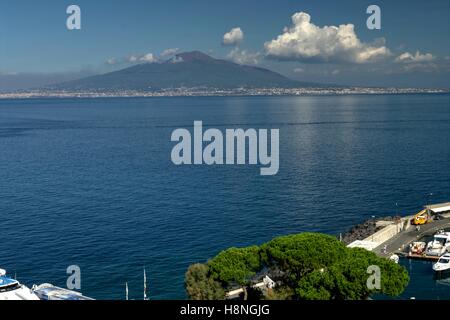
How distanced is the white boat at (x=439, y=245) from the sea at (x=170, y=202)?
50.5 inches

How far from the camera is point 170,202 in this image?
5497cm

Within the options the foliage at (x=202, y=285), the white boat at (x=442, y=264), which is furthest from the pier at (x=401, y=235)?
the foliage at (x=202, y=285)

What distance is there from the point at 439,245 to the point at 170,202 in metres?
28.1

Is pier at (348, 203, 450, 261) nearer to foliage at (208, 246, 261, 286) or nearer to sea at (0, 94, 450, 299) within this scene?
sea at (0, 94, 450, 299)

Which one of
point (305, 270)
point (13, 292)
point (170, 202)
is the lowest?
point (170, 202)

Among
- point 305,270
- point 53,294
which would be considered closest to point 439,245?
point 305,270

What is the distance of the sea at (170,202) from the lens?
3653cm

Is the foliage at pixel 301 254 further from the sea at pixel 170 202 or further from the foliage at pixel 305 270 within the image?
the sea at pixel 170 202

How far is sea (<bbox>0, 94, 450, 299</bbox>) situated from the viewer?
1438 inches

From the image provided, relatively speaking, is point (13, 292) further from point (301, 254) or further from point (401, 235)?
point (401, 235)

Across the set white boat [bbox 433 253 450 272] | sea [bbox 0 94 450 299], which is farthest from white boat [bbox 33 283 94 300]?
white boat [bbox 433 253 450 272]

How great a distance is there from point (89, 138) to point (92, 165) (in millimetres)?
38305

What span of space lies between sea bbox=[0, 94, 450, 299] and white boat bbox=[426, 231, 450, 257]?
1282 mm

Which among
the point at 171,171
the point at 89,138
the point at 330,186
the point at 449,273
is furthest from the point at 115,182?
the point at 89,138
